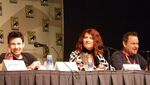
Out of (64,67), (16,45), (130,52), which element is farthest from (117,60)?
(16,45)

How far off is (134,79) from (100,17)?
Answer: 2.80 m

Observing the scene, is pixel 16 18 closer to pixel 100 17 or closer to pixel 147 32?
pixel 100 17

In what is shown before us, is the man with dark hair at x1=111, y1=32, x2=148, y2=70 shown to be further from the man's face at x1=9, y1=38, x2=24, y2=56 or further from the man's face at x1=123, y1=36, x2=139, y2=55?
the man's face at x1=9, y1=38, x2=24, y2=56

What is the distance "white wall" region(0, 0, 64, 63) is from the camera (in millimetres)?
5391

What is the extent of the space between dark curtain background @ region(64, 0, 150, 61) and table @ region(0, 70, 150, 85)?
2.31m

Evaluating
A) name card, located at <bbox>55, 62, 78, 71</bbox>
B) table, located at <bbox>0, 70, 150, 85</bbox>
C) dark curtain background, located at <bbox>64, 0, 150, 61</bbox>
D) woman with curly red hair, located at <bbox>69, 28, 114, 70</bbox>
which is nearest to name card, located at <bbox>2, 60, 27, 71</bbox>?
table, located at <bbox>0, 70, 150, 85</bbox>

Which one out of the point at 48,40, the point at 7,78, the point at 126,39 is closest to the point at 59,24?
the point at 48,40

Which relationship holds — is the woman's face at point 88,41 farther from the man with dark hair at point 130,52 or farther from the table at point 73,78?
the table at point 73,78

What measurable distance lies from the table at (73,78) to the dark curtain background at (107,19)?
7.57 ft

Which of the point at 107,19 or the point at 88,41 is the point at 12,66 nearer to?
the point at 88,41

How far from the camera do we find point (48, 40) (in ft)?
19.0

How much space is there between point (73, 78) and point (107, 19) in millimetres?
3220

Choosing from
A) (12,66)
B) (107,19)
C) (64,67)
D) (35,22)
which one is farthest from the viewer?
(107,19)

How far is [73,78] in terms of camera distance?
11.2 feet
